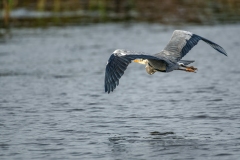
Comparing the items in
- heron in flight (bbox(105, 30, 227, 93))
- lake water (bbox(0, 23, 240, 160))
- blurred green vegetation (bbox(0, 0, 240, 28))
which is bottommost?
lake water (bbox(0, 23, 240, 160))

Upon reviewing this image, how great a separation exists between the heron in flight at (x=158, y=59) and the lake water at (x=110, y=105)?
0.85 meters

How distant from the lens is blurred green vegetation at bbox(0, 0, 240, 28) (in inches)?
878

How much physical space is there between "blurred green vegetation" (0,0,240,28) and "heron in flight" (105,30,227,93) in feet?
39.1

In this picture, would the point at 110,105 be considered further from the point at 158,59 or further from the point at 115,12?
the point at 115,12

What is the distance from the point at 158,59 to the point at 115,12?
53.6 ft

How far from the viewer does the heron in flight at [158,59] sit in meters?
7.88

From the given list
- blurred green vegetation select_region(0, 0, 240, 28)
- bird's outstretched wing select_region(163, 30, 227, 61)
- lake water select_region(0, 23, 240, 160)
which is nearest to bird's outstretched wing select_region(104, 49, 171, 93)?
lake water select_region(0, 23, 240, 160)

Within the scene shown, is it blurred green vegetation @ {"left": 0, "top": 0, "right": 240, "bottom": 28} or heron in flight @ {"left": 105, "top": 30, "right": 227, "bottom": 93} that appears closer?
heron in flight @ {"left": 105, "top": 30, "right": 227, "bottom": 93}

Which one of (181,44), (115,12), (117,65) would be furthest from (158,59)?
(115,12)

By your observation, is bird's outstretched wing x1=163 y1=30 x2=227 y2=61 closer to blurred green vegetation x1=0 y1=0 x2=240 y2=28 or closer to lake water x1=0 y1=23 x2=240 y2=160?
lake water x1=0 y1=23 x2=240 y2=160

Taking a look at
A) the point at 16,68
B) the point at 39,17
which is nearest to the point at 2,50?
the point at 16,68

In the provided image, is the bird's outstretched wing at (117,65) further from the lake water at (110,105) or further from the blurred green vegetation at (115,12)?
the blurred green vegetation at (115,12)

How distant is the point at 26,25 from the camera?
21.9 m

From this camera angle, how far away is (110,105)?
35.1 feet
